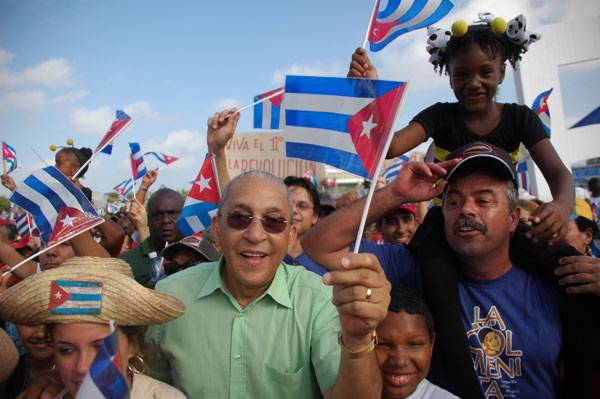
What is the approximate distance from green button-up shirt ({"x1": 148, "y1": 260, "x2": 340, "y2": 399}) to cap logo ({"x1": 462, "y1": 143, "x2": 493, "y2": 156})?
1.02 metres

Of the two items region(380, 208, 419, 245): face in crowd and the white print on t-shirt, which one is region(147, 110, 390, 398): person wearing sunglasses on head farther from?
region(380, 208, 419, 245): face in crowd

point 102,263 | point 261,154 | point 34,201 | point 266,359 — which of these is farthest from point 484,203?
point 261,154

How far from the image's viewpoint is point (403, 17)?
3.70 meters

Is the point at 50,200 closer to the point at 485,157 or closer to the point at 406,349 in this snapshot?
the point at 406,349

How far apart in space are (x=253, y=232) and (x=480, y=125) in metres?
1.68

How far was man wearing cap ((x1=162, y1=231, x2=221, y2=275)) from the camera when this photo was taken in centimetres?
399

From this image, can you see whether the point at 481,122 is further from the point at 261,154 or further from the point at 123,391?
the point at 261,154

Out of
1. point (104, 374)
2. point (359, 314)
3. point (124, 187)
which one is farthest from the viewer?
point (124, 187)

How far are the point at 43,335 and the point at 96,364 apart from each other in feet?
4.57

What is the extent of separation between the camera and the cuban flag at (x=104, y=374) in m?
1.46

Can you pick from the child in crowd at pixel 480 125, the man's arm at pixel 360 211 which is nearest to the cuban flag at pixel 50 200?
the man's arm at pixel 360 211

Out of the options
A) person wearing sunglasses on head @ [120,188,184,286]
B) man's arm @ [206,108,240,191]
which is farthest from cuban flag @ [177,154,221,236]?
man's arm @ [206,108,240,191]

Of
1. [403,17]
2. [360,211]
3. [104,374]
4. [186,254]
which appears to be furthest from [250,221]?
[403,17]

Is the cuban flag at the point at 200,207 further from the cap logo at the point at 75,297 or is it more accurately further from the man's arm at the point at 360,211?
the cap logo at the point at 75,297
